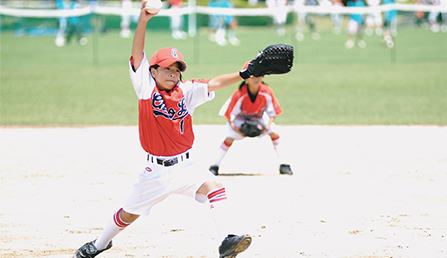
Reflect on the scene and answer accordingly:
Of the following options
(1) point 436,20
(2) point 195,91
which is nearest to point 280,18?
(1) point 436,20

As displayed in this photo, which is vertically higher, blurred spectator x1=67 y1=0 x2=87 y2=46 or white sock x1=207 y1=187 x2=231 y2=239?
white sock x1=207 y1=187 x2=231 y2=239

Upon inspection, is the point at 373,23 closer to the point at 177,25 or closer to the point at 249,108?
the point at 177,25

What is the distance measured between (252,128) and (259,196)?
4.11 feet

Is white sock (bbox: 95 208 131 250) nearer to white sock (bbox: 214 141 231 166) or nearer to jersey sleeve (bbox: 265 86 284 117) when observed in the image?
white sock (bbox: 214 141 231 166)

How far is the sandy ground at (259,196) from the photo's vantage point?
5086 mm

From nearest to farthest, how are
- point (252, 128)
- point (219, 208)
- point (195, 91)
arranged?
point (219, 208)
point (195, 91)
point (252, 128)

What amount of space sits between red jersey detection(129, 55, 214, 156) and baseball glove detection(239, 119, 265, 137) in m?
3.23

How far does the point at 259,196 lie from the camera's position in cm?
672

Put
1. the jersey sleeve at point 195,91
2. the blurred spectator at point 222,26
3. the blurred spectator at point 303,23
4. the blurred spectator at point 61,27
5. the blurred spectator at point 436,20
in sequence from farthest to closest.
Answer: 1. the blurred spectator at point 436,20
2. the blurred spectator at point 303,23
3. the blurred spectator at point 222,26
4. the blurred spectator at point 61,27
5. the jersey sleeve at point 195,91

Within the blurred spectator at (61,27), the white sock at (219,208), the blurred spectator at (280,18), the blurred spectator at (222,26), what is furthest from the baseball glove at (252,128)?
the blurred spectator at (280,18)

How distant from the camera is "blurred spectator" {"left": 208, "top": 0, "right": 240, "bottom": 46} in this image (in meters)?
25.8

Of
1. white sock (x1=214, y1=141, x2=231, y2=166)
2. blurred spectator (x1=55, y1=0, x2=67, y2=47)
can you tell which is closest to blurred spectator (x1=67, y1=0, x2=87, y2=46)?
blurred spectator (x1=55, y1=0, x2=67, y2=47)

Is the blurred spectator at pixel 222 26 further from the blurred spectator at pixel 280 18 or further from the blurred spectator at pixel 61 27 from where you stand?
the blurred spectator at pixel 61 27

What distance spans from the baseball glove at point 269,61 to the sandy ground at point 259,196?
160 cm
